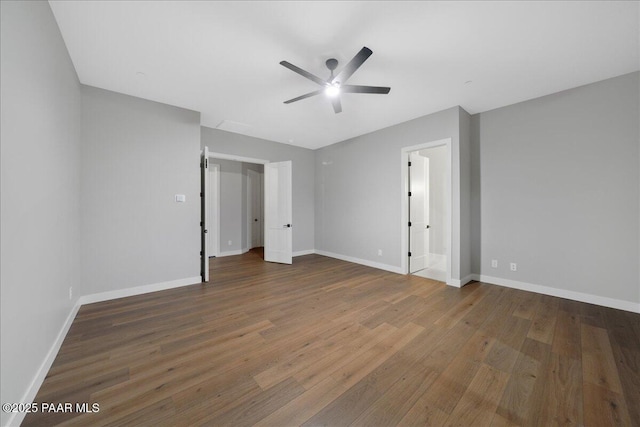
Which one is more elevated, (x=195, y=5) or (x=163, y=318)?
(x=195, y=5)

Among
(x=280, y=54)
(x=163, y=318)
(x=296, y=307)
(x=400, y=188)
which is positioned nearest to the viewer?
(x=280, y=54)

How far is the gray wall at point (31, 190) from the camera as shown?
1.25m

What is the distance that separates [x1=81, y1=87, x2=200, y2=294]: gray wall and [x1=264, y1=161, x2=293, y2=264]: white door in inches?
70.5

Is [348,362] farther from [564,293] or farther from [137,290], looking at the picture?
[564,293]

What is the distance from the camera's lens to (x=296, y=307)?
2926mm

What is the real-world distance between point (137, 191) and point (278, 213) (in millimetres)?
2638

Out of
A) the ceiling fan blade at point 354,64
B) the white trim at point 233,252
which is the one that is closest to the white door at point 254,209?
the white trim at point 233,252

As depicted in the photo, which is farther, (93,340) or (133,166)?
(133,166)

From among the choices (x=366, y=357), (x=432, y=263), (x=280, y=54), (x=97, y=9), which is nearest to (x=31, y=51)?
(x=97, y=9)

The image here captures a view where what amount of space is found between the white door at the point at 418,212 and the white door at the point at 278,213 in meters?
2.57

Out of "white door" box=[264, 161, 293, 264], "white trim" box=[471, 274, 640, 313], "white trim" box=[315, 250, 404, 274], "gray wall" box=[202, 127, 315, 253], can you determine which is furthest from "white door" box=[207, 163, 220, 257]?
"white trim" box=[471, 274, 640, 313]

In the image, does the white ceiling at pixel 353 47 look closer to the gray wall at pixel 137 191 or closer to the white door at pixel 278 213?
the gray wall at pixel 137 191

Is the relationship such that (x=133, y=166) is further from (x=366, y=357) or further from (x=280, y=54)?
(x=366, y=357)

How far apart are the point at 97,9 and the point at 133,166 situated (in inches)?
76.3
